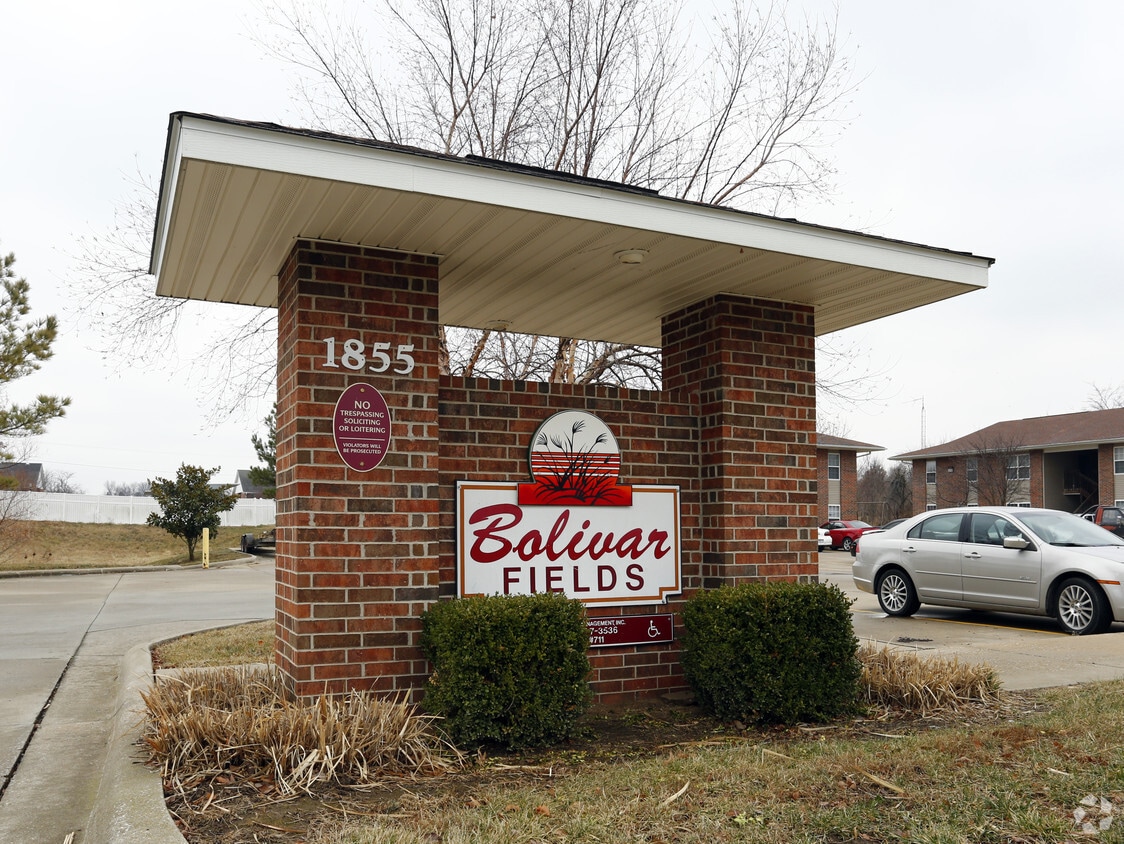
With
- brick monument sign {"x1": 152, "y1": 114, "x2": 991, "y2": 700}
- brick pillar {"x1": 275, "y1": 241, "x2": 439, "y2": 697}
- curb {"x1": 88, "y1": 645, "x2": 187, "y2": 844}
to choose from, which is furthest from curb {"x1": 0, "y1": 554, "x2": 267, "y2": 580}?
brick pillar {"x1": 275, "y1": 241, "x2": 439, "y2": 697}

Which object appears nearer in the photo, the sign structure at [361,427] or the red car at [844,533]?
the sign structure at [361,427]

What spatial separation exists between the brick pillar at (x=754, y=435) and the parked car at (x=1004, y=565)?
5.39 meters

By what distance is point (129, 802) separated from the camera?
14.3ft

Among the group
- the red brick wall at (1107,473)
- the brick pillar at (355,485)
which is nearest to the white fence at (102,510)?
the red brick wall at (1107,473)

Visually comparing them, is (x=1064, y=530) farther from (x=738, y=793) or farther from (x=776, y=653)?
(x=738, y=793)

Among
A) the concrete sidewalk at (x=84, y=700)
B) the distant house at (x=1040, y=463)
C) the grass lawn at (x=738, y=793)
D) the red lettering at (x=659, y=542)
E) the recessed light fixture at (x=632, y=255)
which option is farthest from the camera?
the distant house at (x=1040, y=463)

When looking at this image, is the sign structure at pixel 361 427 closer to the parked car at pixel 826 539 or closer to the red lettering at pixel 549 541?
the red lettering at pixel 549 541

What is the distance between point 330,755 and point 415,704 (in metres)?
1.01

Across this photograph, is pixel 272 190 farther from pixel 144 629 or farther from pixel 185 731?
pixel 144 629

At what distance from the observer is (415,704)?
5855 mm

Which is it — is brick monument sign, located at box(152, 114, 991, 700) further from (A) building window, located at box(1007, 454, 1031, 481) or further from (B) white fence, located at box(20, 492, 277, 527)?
(A) building window, located at box(1007, 454, 1031, 481)

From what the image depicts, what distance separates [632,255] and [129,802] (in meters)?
4.25

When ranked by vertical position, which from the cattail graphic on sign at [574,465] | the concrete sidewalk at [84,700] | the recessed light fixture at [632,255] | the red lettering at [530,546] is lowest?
the concrete sidewalk at [84,700]

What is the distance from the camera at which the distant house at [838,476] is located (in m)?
50.0
